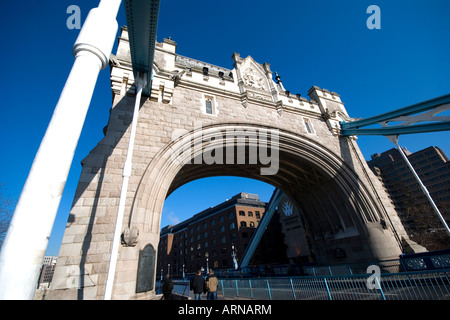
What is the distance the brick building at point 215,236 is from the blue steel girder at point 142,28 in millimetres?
42734

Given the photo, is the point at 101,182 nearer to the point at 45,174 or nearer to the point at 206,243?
the point at 45,174

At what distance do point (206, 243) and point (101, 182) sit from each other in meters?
50.1

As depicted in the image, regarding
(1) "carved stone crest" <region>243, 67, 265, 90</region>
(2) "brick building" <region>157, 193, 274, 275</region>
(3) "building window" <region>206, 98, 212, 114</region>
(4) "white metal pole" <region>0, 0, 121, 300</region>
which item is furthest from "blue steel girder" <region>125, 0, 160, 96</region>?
(2) "brick building" <region>157, 193, 274, 275</region>

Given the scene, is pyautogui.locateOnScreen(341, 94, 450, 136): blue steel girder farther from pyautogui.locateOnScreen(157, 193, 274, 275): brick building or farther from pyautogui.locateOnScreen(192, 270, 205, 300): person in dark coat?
pyautogui.locateOnScreen(157, 193, 274, 275): brick building

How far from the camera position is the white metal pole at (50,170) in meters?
1.93

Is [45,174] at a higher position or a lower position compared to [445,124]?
lower

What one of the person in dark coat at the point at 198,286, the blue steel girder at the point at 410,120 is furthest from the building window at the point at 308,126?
the person in dark coat at the point at 198,286

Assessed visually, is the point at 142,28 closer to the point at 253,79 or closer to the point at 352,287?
the point at 253,79

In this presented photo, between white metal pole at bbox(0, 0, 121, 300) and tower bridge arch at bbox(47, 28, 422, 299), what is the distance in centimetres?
360

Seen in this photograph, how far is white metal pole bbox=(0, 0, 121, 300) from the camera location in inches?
76.0

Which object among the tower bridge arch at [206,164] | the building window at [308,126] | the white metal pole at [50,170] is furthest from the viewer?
the building window at [308,126]

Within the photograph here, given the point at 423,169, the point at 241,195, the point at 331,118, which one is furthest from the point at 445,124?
the point at 423,169

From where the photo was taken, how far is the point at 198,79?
35.2 feet

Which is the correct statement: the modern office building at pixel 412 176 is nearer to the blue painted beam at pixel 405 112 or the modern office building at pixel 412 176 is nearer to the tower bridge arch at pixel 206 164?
the blue painted beam at pixel 405 112
